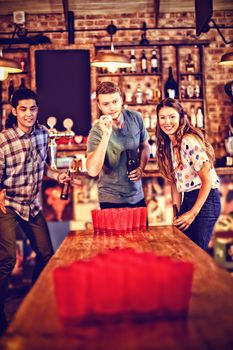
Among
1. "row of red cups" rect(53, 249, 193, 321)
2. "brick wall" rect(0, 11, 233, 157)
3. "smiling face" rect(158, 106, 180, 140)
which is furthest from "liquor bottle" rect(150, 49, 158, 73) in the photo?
"row of red cups" rect(53, 249, 193, 321)

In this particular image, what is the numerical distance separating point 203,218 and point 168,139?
0.62 meters

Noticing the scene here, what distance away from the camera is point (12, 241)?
141 inches

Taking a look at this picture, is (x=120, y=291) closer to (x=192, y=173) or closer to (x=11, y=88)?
(x=192, y=173)

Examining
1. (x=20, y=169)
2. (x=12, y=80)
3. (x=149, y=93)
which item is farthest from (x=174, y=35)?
(x=20, y=169)

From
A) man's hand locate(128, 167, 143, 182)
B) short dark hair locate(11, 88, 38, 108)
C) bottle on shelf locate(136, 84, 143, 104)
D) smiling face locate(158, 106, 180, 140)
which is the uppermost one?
bottle on shelf locate(136, 84, 143, 104)

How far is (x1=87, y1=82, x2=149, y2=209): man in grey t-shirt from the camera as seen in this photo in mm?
3285

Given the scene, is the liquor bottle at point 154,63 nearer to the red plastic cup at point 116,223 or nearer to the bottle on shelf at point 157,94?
the bottle on shelf at point 157,94

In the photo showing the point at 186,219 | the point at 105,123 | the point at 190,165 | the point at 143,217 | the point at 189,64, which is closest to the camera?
the point at 186,219

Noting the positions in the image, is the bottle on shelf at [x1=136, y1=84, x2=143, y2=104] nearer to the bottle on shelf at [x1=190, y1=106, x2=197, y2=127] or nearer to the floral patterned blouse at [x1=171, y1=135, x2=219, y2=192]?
the bottle on shelf at [x1=190, y1=106, x2=197, y2=127]

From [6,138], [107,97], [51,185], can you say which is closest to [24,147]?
[6,138]

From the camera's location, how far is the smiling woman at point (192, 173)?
287cm

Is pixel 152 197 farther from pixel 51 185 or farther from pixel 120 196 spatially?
pixel 120 196

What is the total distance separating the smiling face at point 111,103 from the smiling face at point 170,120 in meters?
0.35

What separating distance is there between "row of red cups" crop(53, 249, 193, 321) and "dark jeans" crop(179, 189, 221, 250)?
1.66m
